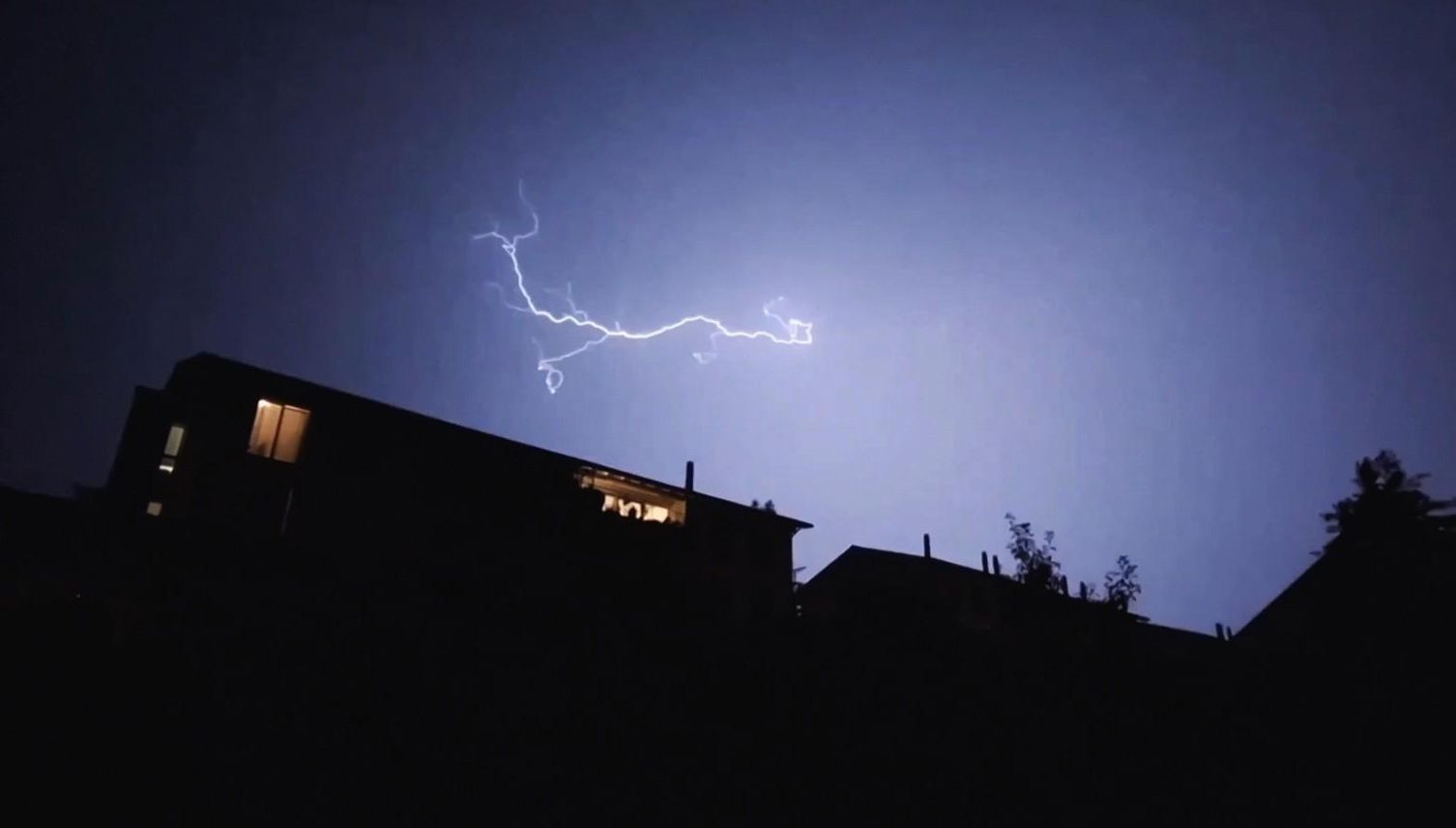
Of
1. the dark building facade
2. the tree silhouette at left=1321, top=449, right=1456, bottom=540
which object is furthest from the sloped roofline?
the tree silhouette at left=1321, top=449, right=1456, bottom=540

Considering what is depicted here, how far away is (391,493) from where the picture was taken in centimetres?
1895

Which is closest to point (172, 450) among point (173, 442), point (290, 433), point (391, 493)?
point (173, 442)

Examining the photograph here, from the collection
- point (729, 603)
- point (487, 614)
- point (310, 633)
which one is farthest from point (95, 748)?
point (729, 603)

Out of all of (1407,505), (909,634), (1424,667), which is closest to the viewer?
(1424,667)

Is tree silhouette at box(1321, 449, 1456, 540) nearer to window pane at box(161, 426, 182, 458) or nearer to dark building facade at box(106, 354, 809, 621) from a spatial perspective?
dark building facade at box(106, 354, 809, 621)

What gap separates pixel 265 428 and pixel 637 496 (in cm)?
1001

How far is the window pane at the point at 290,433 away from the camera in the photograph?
18.0 metres

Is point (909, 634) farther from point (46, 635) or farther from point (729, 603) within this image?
point (46, 635)

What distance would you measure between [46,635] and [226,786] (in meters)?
4.80

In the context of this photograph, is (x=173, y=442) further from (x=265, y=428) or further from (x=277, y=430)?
(x=277, y=430)

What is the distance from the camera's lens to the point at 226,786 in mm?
7309

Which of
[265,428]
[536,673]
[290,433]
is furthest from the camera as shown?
[290,433]

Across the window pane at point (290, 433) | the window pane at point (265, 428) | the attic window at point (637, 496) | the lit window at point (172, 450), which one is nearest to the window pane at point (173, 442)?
the lit window at point (172, 450)

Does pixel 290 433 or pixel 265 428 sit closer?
pixel 265 428
